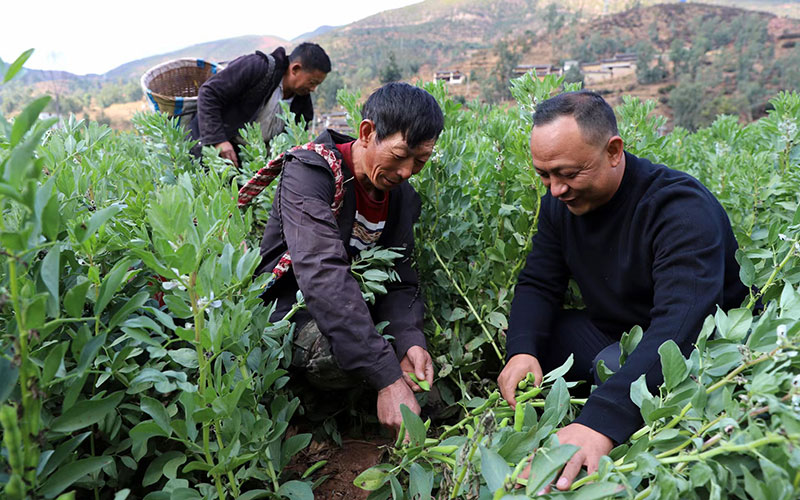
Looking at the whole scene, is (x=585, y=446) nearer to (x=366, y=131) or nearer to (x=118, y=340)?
(x=118, y=340)

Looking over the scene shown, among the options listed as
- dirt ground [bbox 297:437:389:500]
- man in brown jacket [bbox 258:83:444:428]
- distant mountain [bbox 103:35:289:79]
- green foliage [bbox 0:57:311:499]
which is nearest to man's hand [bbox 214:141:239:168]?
man in brown jacket [bbox 258:83:444:428]

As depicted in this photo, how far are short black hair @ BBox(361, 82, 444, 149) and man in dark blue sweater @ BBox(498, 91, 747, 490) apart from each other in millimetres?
342

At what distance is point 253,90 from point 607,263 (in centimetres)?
298

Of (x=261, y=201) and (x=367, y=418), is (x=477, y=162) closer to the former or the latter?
(x=261, y=201)

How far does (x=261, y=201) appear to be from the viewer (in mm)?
2439

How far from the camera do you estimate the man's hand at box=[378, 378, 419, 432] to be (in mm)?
1536

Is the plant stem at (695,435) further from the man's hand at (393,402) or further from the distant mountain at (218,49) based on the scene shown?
the distant mountain at (218,49)

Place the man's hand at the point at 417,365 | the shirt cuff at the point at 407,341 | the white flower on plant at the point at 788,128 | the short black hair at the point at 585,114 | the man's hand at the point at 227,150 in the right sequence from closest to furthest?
the short black hair at the point at 585,114 → the man's hand at the point at 417,365 → the shirt cuff at the point at 407,341 → the white flower on plant at the point at 788,128 → the man's hand at the point at 227,150

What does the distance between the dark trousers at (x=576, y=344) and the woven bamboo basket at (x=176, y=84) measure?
3.44 meters

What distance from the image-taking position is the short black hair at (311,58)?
3844mm

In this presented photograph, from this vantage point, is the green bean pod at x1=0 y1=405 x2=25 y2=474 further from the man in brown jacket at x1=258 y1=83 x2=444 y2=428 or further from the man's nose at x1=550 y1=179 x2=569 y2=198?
the man's nose at x1=550 y1=179 x2=569 y2=198

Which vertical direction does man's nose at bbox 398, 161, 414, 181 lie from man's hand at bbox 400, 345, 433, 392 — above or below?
above

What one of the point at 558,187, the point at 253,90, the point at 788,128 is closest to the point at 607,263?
the point at 558,187

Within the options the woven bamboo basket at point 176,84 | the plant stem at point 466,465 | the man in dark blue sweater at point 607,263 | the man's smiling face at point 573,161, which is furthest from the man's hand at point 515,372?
the woven bamboo basket at point 176,84
